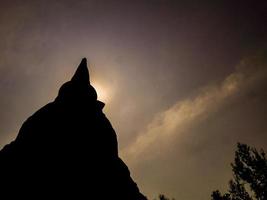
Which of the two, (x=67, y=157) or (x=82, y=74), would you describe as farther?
(x=82, y=74)

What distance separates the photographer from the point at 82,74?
21.7 metres

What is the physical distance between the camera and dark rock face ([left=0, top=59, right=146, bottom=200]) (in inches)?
533

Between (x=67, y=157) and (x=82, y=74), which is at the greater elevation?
(x=82, y=74)

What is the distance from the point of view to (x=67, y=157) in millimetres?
15086

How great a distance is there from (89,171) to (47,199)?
3.25m

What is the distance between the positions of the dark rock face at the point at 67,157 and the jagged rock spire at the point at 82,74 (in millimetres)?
995

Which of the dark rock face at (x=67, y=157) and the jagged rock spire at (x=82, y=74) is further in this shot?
the jagged rock spire at (x=82, y=74)

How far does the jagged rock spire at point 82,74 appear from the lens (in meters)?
21.2

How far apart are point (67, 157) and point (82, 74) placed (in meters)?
9.12

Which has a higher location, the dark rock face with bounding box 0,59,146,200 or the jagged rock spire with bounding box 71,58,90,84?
the jagged rock spire with bounding box 71,58,90,84

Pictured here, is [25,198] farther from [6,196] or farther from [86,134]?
[86,134]

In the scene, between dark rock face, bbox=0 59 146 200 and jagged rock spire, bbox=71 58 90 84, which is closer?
dark rock face, bbox=0 59 146 200

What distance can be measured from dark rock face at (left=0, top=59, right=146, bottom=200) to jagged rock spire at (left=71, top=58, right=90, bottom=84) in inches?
39.2

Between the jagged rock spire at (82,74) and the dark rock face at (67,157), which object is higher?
the jagged rock spire at (82,74)
